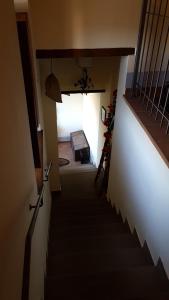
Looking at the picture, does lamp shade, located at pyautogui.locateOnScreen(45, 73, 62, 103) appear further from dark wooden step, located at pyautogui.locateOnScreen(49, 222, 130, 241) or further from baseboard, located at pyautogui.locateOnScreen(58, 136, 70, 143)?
baseboard, located at pyautogui.locateOnScreen(58, 136, 70, 143)

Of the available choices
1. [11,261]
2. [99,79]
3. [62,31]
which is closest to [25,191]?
[11,261]

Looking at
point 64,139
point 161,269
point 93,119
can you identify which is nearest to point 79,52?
point 161,269

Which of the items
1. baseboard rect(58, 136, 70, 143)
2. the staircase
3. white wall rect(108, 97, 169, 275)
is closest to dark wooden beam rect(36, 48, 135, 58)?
white wall rect(108, 97, 169, 275)

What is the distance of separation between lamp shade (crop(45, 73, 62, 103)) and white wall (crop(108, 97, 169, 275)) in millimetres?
906

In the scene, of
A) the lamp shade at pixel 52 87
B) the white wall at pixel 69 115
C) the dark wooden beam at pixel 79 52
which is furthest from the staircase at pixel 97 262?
the white wall at pixel 69 115

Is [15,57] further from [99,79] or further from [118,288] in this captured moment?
[99,79]

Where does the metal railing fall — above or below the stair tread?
above

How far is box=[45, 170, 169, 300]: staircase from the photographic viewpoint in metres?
1.97

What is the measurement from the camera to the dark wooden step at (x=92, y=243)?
2.73 meters

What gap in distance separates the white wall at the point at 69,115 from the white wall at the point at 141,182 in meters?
4.45

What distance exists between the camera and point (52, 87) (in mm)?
3568

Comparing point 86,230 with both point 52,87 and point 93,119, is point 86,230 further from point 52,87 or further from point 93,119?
point 93,119

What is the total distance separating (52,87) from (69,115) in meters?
4.63

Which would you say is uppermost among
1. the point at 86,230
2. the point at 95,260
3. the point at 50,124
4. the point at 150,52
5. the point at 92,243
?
the point at 150,52
